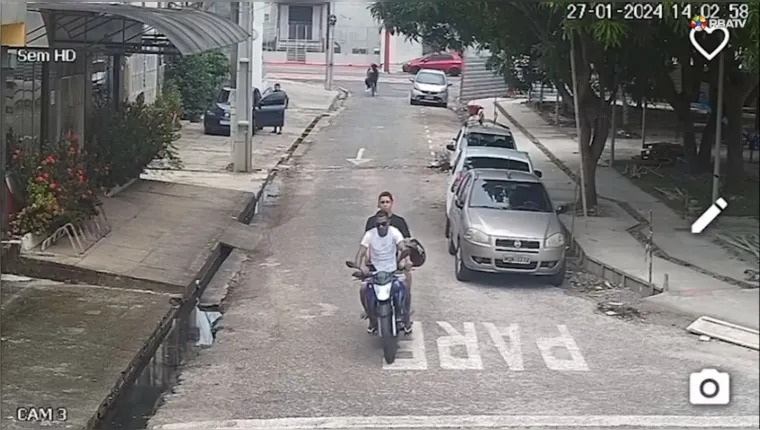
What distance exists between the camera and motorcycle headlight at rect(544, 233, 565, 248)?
7.11 m

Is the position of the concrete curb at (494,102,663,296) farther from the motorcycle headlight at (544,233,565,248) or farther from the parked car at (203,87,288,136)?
the parked car at (203,87,288,136)

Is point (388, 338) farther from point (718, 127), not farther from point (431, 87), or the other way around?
point (718, 127)

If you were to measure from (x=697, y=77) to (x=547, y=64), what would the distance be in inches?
90.5

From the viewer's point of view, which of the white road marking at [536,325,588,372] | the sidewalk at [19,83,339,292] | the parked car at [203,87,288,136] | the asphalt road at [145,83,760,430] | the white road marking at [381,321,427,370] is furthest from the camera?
the parked car at [203,87,288,136]

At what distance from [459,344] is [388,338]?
0.45 metres

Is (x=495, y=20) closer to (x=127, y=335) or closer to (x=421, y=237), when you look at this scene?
(x=421, y=237)

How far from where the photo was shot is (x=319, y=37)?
270 inches

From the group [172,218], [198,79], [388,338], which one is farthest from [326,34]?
[198,79]

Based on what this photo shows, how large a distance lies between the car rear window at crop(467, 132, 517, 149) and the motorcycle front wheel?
2.10 metres

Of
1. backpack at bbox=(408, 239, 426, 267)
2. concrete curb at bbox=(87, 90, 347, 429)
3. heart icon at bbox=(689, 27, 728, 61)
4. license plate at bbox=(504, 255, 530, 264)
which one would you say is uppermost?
heart icon at bbox=(689, 27, 728, 61)

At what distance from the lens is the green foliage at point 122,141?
9.93 m

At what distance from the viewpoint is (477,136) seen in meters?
8.58

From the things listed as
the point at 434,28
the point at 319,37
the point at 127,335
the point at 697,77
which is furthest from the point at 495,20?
the point at 127,335

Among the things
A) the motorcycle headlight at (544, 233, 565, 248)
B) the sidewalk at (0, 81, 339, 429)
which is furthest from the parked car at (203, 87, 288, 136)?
the motorcycle headlight at (544, 233, 565, 248)
